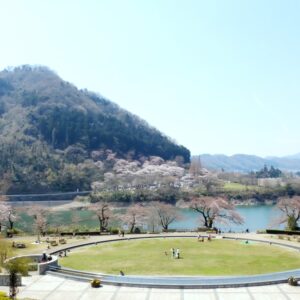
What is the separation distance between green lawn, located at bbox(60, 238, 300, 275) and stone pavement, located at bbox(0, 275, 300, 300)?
4145mm

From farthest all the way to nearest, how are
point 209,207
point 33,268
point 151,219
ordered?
point 151,219
point 209,207
point 33,268

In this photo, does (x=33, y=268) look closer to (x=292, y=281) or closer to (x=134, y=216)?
(x=292, y=281)

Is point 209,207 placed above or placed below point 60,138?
below

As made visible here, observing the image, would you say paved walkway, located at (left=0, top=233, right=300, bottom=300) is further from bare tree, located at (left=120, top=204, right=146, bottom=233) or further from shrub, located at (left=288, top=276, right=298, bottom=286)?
bare tree, located at (left=120, top=204, right=146, bottom=233)

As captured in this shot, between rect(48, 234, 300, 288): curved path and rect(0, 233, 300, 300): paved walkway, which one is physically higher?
rect(48, 234, 300, 288): curved path

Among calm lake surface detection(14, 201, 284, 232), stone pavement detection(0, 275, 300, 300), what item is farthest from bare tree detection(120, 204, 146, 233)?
stone pavement detection(0, 275, 300, 300)

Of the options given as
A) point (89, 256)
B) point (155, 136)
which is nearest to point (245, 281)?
point (89, 256)

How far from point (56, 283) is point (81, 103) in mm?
147763

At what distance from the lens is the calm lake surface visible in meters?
67.7

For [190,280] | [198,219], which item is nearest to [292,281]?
[190,280]

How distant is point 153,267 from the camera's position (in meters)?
31.2

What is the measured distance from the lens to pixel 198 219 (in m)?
67.6

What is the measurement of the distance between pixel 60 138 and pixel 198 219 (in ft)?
281

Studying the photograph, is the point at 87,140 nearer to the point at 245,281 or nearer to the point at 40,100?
the point at 40,100
